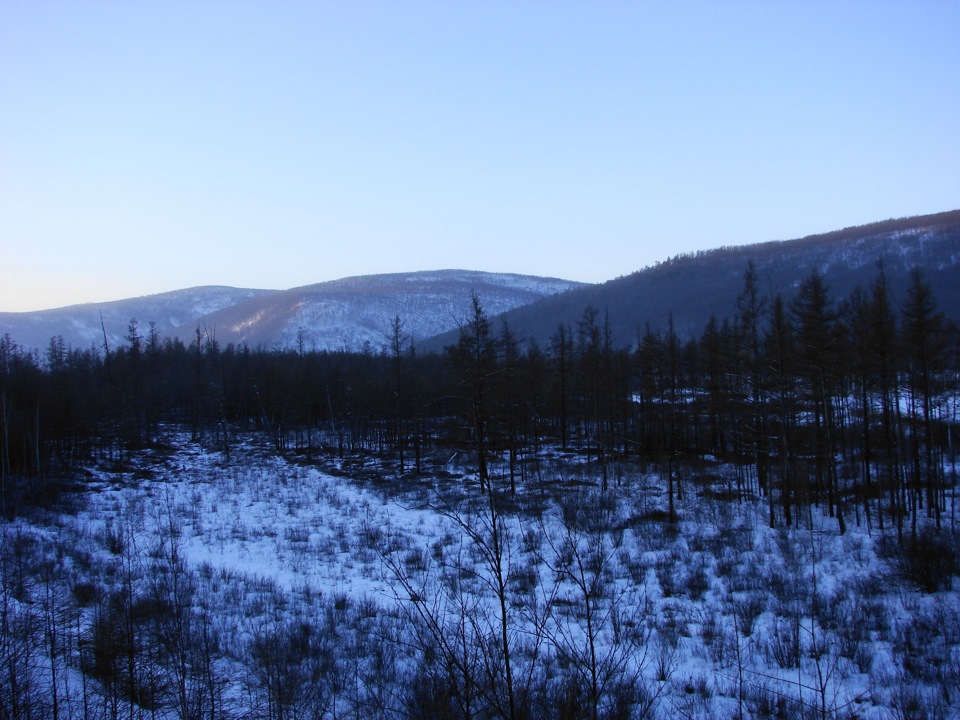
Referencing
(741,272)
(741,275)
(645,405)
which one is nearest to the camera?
(645,405)

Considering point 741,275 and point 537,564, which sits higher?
point 741,275

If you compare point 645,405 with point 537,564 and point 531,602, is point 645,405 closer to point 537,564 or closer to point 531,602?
point 537,564

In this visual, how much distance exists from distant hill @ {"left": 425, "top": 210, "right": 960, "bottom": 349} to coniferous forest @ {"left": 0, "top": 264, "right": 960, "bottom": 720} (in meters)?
82.1

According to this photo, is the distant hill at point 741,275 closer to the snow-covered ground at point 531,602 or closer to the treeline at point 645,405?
the treeline at point 645,405

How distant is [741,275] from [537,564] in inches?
4583

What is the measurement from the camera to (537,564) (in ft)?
50.9

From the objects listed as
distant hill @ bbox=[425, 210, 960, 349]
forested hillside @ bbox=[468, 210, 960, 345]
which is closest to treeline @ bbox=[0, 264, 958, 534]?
forested hillside @ bbox=[468, 210, 960, 345]

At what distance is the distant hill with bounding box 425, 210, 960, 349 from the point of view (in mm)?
120125

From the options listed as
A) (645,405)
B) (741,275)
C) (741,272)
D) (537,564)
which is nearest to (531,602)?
(537,564)

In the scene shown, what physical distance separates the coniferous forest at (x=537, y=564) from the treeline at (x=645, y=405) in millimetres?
345

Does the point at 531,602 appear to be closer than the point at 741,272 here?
Yes

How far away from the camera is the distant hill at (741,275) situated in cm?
12012

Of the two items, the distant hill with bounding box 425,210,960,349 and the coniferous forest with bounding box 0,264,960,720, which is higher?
the distant hill with bounding box 425,210,960,349

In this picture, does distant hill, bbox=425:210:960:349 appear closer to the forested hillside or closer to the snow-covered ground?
the forested hillside
